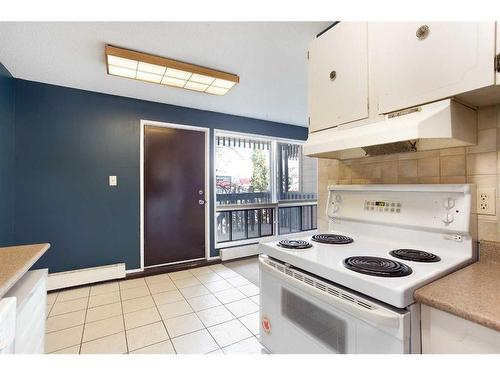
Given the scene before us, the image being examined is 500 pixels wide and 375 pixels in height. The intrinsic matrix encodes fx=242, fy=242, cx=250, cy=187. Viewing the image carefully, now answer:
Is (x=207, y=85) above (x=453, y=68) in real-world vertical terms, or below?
above

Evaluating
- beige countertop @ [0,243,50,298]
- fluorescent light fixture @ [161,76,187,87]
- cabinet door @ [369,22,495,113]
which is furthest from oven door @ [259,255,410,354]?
fluorescent light fixture @ [161,76,187,87]

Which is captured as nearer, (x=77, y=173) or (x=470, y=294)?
(x=470, y=294)

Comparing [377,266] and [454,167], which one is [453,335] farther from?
[454,167]

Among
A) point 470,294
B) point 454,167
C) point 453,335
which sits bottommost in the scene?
point 453,335

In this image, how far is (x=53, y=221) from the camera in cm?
265

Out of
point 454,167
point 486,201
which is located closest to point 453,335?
point 486,201

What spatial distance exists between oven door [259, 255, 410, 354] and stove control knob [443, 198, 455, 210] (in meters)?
0.66

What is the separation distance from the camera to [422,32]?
1076mm

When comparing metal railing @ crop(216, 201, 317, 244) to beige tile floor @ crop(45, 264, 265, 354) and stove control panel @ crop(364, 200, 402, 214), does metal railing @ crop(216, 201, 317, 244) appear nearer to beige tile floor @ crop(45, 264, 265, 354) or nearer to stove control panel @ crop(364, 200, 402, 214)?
beige tile floor @ crop(45, 264, 265, 354)

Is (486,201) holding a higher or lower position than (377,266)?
higher

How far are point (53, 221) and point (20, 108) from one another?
4.02 feet

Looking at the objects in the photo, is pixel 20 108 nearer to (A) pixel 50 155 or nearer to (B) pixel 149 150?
(A) pixel 50 155

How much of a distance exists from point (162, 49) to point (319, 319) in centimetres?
215
